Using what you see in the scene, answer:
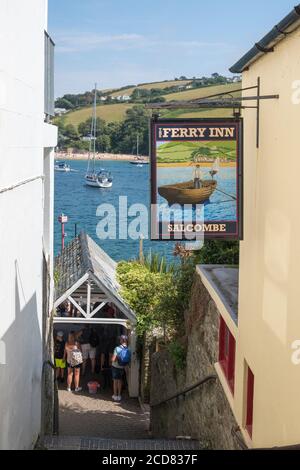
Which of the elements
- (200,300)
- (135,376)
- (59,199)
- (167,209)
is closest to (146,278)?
(135,376)

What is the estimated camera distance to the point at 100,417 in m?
14.6

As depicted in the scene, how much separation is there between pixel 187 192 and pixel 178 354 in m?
6.63

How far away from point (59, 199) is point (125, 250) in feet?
106

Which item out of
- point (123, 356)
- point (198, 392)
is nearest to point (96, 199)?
point (123, 356)

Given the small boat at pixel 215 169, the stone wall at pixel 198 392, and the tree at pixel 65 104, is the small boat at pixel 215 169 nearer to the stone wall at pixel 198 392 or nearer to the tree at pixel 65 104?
the stone wall at pixel 198 392

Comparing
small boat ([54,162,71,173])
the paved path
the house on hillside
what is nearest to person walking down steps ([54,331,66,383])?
the paved path

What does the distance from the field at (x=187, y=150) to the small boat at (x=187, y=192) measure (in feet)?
0.83

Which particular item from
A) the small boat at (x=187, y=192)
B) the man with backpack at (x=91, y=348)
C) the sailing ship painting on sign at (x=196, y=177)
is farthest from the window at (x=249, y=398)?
the man with backpack at (x=91, y=348)

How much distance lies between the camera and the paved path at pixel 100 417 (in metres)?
13.7

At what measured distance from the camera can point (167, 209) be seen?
6945 millimetres

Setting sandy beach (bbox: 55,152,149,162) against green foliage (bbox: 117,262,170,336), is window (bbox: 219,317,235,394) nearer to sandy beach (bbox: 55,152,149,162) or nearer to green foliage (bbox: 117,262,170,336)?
green foliage (bbox: 117,262,170,336)

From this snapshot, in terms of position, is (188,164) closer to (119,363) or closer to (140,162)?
(119,363)

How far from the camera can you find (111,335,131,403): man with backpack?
1518 cm

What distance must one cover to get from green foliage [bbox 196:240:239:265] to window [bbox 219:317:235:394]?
3197mm
